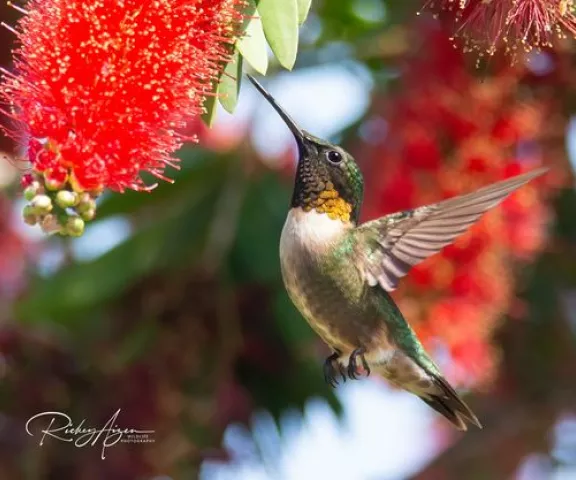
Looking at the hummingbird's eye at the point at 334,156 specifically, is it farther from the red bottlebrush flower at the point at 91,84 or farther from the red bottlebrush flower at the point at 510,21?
the red bottlebrush flower at the point at 91,84

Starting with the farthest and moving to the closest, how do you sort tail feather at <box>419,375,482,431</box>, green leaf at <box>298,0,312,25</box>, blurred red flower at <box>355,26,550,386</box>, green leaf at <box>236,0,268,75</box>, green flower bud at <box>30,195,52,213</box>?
blurred red flower at <box>355,26,550,386</box> → tail feather at <box>419,375,482,431</box> → green leaf at <box>236,0,268,75</box> → green leaf at <box>298,0,312,25</box> → green flower bud at <box>30,195,52,213</box>

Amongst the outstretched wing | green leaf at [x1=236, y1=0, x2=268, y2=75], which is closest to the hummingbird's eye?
the outstretched wing

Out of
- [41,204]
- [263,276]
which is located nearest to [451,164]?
[263,276]

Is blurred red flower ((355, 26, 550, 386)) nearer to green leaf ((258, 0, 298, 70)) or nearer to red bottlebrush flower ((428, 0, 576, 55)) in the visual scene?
red bottlebrush flower ((428, 0, 576, 55))

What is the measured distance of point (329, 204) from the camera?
3.03 metres

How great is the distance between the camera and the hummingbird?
2.95 meters

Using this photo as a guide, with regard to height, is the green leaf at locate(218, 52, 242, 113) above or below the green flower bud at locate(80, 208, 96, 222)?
above

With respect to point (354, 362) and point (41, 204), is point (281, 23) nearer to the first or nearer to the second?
point (41, 204)

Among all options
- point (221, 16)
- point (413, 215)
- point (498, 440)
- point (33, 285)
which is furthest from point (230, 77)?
point (498, 440)

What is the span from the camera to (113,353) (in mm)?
4766

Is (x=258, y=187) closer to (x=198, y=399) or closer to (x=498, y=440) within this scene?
(x=198, y=399)

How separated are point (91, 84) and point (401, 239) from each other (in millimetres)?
1134

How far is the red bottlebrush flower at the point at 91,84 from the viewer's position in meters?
2.23
